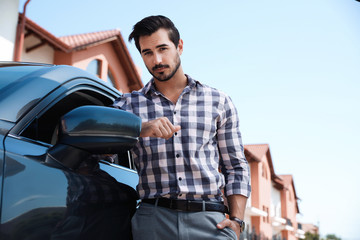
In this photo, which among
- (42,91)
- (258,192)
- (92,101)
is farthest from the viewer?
(258,192)

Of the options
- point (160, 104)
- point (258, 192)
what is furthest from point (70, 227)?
point (258, 192)

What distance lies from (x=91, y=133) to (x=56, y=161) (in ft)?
0.60

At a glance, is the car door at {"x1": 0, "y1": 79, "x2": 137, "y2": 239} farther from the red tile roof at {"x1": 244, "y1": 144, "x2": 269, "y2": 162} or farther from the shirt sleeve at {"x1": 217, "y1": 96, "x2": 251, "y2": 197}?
the red tile roof at {"x1": 244, "y1": 144, "x2": 269, "y2": 162}

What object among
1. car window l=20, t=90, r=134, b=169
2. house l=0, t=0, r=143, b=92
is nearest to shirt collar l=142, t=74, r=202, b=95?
car window l=20, t=90, r=134, b=169

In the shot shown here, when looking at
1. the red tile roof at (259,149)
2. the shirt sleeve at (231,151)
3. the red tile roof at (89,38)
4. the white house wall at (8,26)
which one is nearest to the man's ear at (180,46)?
the shirt sleeve at (231,151)

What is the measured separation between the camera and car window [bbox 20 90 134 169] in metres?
1.65

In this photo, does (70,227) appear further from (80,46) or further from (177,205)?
(80,46)

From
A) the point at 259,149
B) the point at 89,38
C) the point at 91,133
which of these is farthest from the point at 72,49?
the point at 259,149

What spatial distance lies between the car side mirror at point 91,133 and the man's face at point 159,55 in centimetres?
61

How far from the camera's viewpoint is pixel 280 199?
157ft

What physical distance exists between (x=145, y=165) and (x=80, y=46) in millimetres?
14476

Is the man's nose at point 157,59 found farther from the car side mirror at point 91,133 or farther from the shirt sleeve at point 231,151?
the car side mirror at point 91,133

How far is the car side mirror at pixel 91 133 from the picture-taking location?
146 cm

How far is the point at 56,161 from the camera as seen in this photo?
1.54 m
